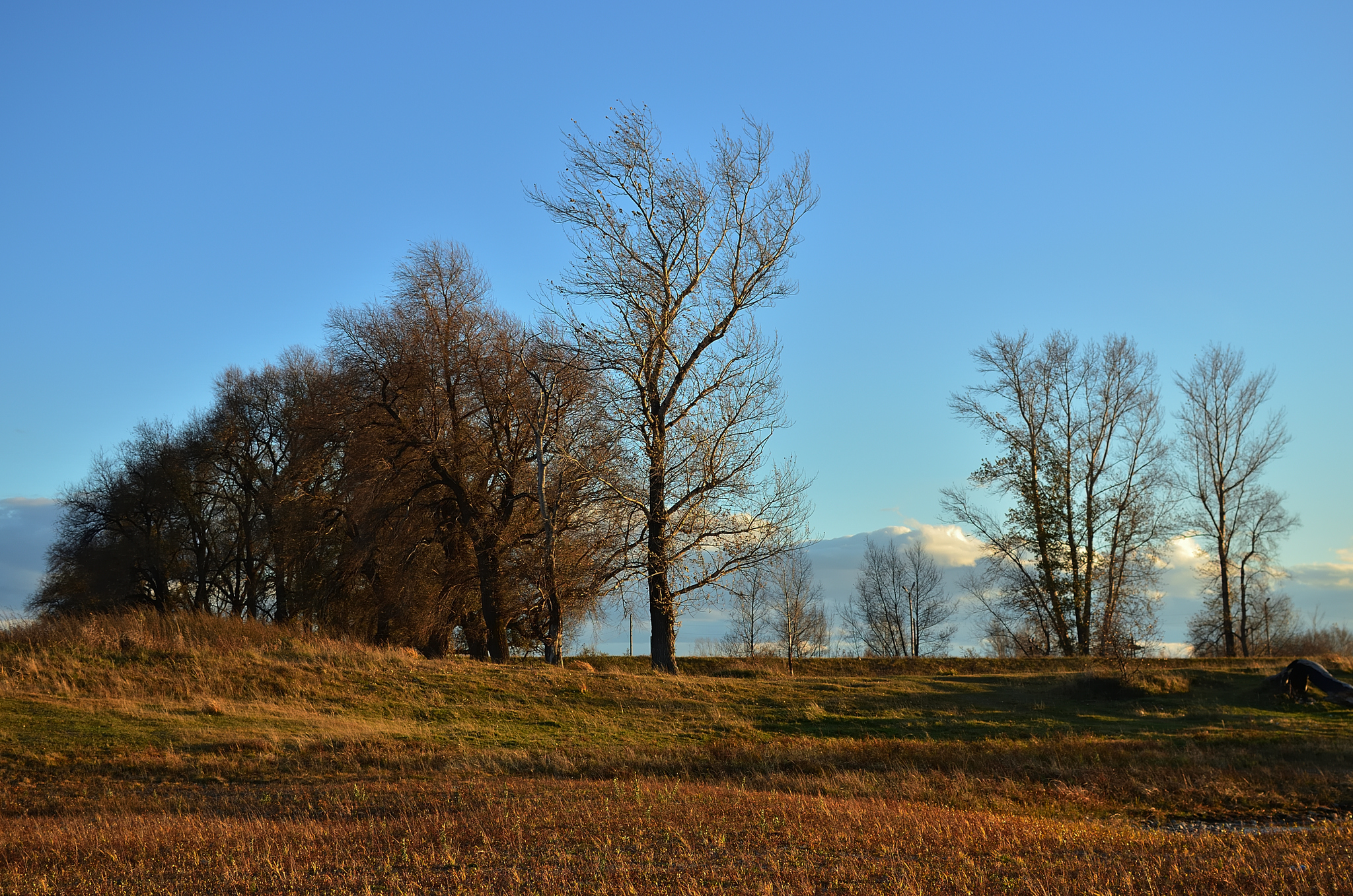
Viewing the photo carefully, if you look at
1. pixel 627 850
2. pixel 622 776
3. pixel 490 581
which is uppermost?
pixel 490 581

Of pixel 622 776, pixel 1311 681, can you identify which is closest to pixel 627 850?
pixel 622 776

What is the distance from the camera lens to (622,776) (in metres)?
12.9

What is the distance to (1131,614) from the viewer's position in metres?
34.3

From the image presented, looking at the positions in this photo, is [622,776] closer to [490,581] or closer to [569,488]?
[569,488]

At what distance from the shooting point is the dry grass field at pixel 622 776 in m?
7.05

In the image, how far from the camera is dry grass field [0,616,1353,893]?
7.05m

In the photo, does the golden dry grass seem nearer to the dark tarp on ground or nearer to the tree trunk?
the dark tarp on ground

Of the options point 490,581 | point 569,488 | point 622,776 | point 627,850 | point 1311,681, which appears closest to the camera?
point 627,850

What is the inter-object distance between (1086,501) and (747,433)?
18.8 meters

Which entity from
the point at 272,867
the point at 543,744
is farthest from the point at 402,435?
the point at 272,867

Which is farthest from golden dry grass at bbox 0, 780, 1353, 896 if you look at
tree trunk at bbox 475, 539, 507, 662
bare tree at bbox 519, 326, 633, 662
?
tree trunk at bbox 475, 539, 507, 662

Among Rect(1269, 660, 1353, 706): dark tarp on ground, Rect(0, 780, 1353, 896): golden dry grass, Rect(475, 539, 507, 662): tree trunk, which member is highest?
Rect(475, 539, 507, 662): tree trunk

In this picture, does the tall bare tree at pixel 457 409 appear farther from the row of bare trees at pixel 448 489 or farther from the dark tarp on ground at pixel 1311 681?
the dark tarp on ground at pixel 1311 681

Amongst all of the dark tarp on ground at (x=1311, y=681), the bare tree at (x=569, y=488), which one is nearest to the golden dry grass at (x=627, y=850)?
the dark tarp on ground at (x=1311, y=681)
